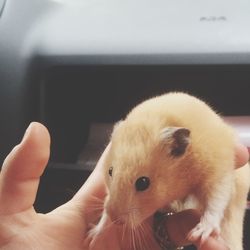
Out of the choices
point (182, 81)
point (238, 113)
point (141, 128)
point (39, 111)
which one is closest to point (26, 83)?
point (39, 111)

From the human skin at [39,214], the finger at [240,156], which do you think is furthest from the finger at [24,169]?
the finger at [240,156]

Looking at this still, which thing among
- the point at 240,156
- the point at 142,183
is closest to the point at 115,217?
the point at 142,183

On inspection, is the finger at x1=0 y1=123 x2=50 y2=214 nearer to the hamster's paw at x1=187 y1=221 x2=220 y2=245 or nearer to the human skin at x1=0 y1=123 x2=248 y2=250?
Result: the human skin at x1=0 y1=123 x2=248 y2=250

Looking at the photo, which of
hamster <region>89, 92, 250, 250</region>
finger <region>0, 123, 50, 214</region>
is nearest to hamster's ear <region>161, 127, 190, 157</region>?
hamster <region>89, 92, 250, 250</region>

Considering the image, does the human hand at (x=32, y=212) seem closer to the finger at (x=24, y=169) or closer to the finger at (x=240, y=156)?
the finger at (x=24, y=169)

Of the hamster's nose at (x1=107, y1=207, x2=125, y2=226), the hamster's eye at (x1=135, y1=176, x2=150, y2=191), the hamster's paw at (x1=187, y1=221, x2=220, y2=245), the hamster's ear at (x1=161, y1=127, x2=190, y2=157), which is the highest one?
the hamster's ear at (x1=161, y1=127, x2=190, y2=157)

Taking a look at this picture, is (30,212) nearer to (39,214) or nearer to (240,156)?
(39,214)
